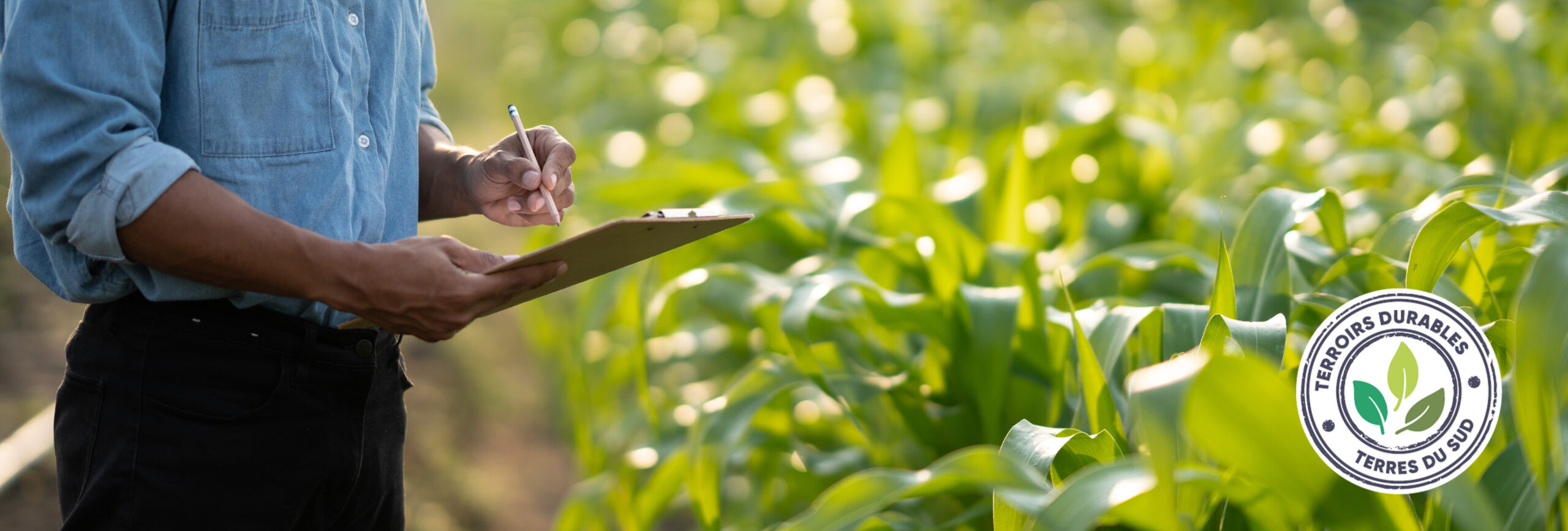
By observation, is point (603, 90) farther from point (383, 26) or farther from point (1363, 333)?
point (1363, 333)

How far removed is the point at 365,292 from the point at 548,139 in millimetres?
330

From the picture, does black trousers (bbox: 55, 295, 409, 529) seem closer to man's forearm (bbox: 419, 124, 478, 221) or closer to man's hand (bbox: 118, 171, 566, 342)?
man's hand (bbox: 118, 171, 566, 342)

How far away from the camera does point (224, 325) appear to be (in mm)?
942

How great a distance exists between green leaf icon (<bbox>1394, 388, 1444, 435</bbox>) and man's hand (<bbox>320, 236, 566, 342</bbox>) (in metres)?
0.83

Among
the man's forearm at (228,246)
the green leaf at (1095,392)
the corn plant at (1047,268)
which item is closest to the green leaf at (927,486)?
the corn plant at (1047,268)

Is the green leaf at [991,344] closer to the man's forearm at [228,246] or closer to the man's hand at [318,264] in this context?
the man's hand at [318,264]

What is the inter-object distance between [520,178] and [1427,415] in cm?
95

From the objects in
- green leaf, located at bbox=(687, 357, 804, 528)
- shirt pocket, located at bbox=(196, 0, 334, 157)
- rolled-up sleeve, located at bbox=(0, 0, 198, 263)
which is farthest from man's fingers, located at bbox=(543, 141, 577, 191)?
green leaf, located at bbox=(687, 357, 804, 528)

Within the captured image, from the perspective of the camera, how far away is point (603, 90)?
11.9 feet

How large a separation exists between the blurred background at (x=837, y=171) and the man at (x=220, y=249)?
29.1 inches

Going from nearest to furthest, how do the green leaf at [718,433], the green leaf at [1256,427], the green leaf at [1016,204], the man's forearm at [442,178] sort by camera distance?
the green leaf at [1256,427] < the man's forearm at [442,178] < the green leaf at [718,433] < the green leaf at [1016,204]

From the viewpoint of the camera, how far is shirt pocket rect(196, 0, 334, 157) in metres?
0.89

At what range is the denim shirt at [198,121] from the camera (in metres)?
0.79

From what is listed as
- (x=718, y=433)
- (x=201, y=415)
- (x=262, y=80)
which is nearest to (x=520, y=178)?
(x=262, y=80)
